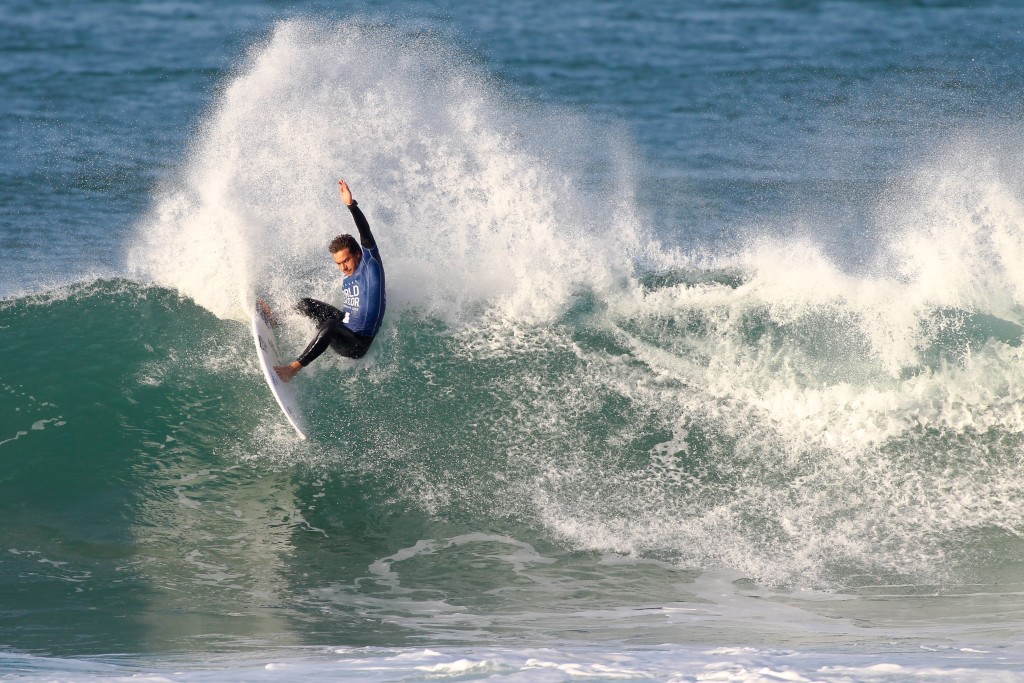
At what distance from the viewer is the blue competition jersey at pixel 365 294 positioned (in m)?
8.94

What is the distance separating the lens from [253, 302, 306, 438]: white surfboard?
28.2ft

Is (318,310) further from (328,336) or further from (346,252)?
(346,252)

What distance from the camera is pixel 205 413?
9.19m

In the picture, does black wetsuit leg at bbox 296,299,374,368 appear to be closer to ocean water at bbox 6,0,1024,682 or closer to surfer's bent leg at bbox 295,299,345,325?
surfer's bent leg at bbox 295,299,345,325

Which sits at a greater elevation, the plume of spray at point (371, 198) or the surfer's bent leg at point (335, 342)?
the plume of spray at point (371, 198)

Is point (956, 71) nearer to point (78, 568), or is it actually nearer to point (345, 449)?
point (345, 449)

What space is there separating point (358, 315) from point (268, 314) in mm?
989

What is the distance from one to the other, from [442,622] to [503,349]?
132 inches

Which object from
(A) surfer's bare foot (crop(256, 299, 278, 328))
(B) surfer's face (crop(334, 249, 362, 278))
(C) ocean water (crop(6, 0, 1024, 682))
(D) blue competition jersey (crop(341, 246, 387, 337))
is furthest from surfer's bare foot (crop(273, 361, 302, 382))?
(B) surfer's face (crop(334, 249, 362, 278))

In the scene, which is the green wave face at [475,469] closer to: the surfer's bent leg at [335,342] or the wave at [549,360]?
the wave at [549,360]

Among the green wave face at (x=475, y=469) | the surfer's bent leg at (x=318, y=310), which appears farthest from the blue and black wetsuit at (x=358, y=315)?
the green wave face at (x=475, y=469)

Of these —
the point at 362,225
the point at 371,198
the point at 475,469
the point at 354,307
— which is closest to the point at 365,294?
the point at 354,307

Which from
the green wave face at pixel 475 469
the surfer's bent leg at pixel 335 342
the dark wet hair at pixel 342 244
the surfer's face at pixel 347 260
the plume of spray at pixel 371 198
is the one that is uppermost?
the plume of spray at pixel 371 198

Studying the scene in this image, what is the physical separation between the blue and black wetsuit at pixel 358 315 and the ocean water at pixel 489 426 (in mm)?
407
